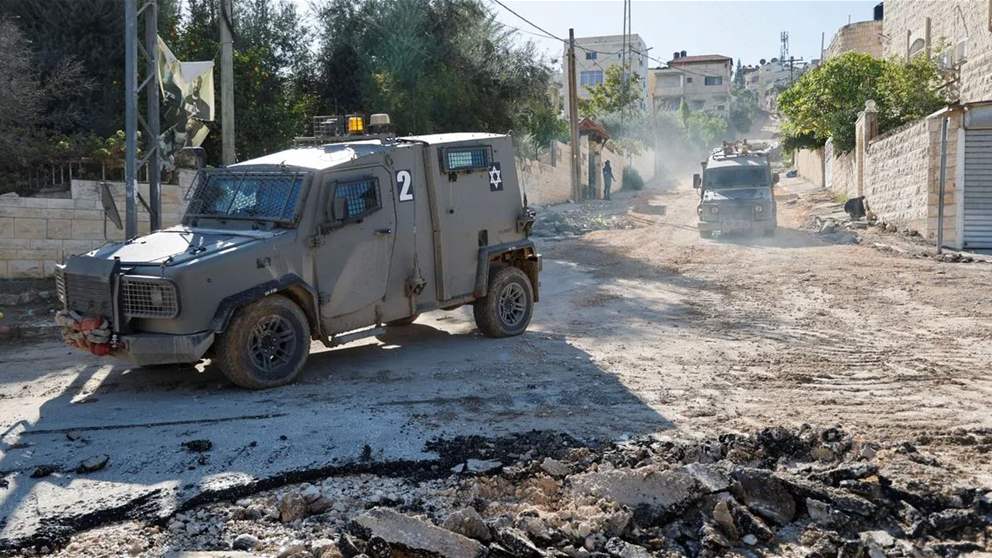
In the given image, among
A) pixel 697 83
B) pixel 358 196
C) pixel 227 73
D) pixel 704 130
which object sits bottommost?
pixel 358 196

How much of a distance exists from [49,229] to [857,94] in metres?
26.6

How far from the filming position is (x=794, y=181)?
4600 centimetres

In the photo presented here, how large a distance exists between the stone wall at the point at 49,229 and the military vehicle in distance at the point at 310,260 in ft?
16.3

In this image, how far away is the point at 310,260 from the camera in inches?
312

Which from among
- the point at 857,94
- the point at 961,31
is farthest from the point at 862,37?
the point at 961,31

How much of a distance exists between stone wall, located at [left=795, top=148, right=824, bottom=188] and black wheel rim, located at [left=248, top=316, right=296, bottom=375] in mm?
33920

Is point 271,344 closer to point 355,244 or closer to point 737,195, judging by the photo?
point 355,244

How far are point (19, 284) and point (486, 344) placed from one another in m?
6.91

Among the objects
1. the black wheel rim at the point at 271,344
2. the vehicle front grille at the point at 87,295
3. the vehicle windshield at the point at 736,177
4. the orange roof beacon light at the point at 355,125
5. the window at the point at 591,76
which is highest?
the window at the point at 591,76

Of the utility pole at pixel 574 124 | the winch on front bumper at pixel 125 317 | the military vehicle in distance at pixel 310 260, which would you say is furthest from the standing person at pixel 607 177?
the winch on front bumper at pixel 125 317

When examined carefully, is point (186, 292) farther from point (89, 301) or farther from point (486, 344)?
point (486, 344)

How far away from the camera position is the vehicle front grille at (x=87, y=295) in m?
7.41

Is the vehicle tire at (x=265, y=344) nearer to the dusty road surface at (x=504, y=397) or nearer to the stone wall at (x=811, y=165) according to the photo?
the dusty road surface at (x=504, y=397)

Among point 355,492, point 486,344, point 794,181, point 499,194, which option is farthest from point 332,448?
point 794,181
